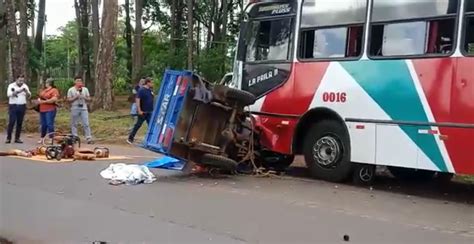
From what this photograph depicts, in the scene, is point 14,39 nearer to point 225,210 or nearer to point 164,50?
point 164,50

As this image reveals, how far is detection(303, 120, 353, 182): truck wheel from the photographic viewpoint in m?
10.4

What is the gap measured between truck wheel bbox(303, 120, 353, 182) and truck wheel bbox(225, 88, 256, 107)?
113 centimetres

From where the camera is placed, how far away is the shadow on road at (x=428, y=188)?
9.73 meters

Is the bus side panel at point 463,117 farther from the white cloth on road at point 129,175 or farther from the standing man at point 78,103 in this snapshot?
the standing man at point 78,103

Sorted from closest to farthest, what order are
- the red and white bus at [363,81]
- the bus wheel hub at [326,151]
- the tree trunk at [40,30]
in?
1. the red and white bus at [363,81]
2. the bus wheel hub at [326,151]
3. the tree trunk at [40,30]

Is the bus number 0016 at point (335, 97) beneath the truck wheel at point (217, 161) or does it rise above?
above

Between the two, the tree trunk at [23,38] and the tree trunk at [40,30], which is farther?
the tree trunk at [40,30]

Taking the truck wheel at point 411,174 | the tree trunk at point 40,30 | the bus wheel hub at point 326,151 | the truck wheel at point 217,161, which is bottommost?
the truck wheel at point 411,174

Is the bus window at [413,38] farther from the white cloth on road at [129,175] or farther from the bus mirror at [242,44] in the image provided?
the white cloth on road at [129,175]

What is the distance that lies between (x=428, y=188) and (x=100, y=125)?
39.7 ft

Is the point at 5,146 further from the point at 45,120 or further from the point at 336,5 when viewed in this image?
the point at 336,5

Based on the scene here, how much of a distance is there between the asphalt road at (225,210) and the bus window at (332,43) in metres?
2.06

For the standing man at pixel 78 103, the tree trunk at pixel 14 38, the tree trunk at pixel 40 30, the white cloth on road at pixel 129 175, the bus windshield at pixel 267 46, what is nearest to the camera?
the white cloth on road at pixel 129 175

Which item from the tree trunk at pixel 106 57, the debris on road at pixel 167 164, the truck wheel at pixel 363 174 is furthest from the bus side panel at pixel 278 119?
the tree trunk at pixel 106 57
